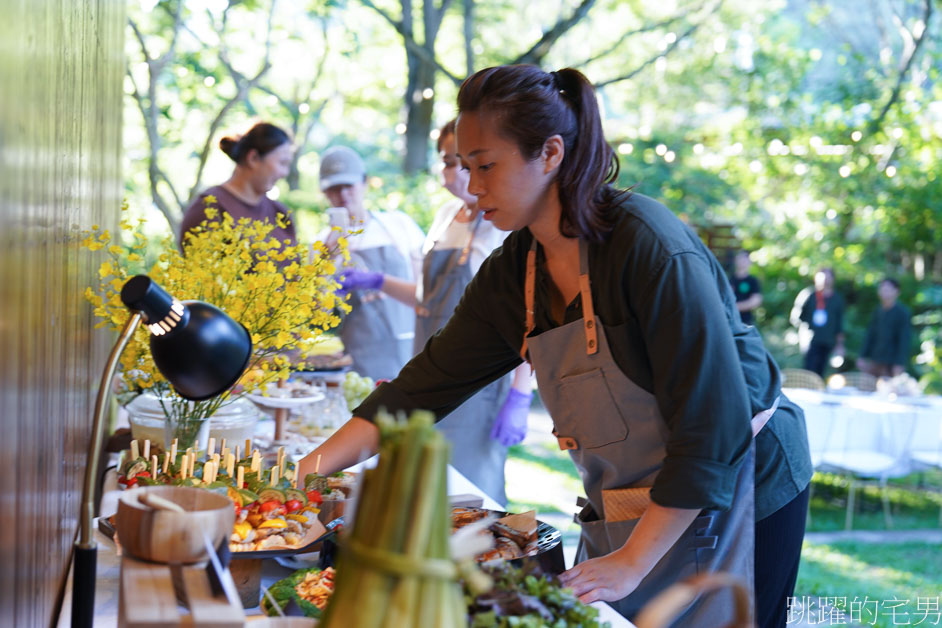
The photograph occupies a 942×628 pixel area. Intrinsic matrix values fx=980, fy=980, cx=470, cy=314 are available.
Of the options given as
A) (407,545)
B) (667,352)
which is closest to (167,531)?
(407,545)

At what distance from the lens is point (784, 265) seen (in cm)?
1355

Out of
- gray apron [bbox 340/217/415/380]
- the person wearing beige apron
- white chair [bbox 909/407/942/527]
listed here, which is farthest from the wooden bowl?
white chair [bbox 909/407/942/527]

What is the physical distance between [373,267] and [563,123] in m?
3.05

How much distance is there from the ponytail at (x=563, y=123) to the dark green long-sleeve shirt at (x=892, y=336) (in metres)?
9.34

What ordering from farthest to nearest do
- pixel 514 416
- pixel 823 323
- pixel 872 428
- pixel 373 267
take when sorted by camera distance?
pixel 823 323 < pixel 872 428 < pixel 373 267 < pixel 514 416

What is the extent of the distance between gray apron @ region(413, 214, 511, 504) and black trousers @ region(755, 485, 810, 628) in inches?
66.8

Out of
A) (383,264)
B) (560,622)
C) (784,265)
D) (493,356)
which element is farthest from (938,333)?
(560,622)

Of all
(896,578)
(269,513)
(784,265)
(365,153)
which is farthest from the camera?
(365,153)

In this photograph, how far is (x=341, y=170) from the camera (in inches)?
184

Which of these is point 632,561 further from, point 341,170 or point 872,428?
point 872,428

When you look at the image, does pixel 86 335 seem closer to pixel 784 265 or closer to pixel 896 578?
pixel 896 578

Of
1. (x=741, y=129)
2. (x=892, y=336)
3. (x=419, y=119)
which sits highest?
(x=741, y=129)

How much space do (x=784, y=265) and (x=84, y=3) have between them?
12.7m

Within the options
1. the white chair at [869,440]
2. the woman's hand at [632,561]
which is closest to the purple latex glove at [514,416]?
the woman's hand at [632,561]
